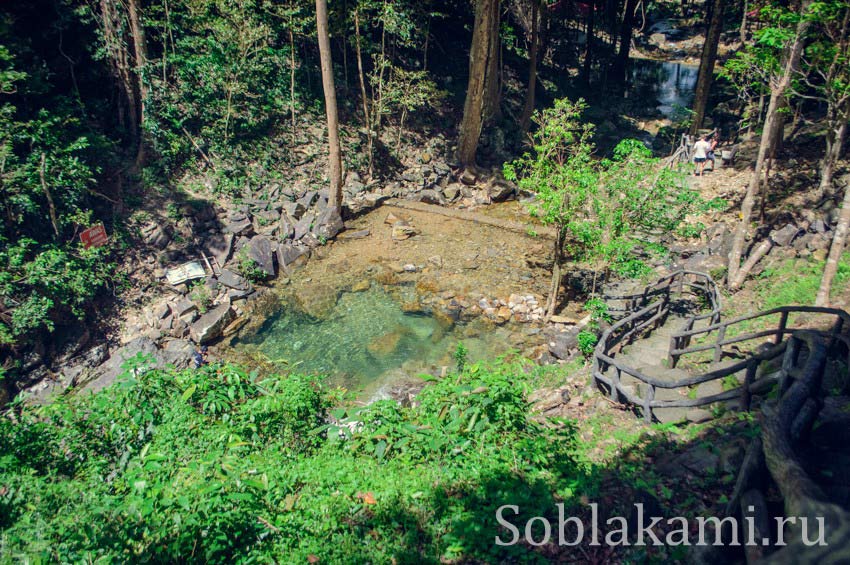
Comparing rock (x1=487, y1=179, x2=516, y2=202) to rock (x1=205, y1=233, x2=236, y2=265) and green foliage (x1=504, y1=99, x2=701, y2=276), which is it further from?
rock (x1=205, y1=233, x2=236, y2=265)

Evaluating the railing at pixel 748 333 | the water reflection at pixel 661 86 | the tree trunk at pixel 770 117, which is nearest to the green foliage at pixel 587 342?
the railing at pixel 748 333

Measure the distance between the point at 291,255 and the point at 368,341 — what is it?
185 inches

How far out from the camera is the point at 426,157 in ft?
65.6

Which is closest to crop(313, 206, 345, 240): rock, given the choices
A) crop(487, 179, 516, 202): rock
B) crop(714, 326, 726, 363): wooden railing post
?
crop(487, 179, 516, 202): rock

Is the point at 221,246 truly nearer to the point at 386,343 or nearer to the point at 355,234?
the point at 355,234

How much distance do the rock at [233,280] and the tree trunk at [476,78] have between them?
10.7m

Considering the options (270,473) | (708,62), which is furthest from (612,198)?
(708,62)

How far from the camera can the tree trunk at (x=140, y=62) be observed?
14.6 m

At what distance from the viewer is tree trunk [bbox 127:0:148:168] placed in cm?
1458

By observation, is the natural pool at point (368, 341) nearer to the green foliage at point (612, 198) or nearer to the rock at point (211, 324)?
the rock at point (211, 324)

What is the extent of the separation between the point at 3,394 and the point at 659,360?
13424 millimetres

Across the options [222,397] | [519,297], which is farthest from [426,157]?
[222,397]

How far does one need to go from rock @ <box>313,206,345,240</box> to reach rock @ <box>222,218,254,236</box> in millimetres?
2074

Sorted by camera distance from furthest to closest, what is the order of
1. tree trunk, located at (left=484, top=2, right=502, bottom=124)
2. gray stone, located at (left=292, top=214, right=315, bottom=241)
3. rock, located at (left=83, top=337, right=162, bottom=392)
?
1. tree trunk, located at (left=484, top=2, right=502, bottom=124)
2. gray stone, located at (left=292, top=214, right=315, bottom=241)
3. rock, located at (left=83, top=337, right=162, bottom=392)
